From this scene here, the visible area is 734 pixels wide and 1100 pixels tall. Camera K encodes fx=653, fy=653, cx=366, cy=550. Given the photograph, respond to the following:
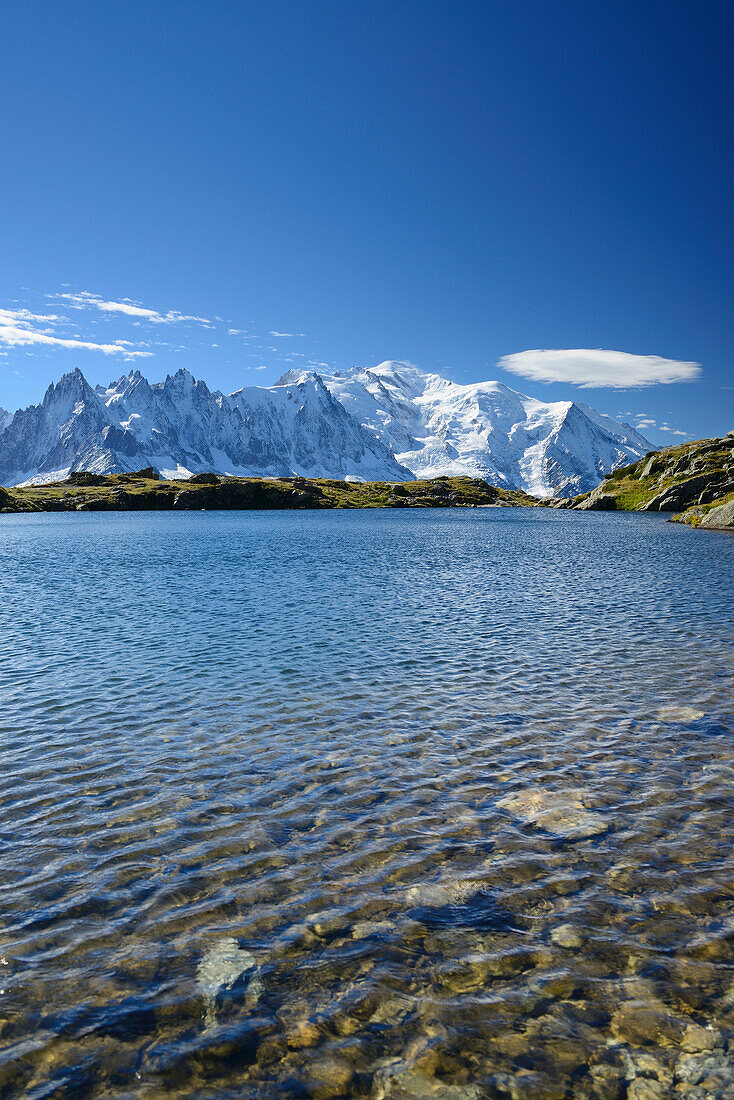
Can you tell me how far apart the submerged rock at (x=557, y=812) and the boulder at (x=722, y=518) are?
4983 inches

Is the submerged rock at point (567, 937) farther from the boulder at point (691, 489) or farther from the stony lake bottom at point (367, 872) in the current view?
the boulder at point (691, 489)

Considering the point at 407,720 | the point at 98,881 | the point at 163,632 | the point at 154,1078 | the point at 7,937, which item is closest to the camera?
the point at 154,1078

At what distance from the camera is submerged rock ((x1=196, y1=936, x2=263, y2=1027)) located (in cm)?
936

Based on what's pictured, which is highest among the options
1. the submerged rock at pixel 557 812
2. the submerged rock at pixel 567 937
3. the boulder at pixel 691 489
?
the boulder at pixel 691 489

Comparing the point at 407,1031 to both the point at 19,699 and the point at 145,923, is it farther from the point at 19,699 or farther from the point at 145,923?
the point at 19,699

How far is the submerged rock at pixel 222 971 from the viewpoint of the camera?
936 cm

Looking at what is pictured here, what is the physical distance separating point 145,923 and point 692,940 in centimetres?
897

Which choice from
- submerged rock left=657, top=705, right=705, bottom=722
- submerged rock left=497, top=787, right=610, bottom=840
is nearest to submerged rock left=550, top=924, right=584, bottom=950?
submerged rock left=497, top=787, right=610, bottom=840

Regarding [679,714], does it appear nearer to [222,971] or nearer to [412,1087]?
[412,1087]

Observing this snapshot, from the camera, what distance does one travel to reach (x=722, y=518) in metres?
127

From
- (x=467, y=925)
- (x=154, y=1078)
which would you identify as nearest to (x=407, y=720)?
(x=467, y=925)

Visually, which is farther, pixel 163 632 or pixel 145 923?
pixel 163 632

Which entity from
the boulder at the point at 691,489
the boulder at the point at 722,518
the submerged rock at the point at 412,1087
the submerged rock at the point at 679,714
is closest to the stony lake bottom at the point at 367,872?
the submerged rock at the point at 412,1087

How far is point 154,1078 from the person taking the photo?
8.03 m
